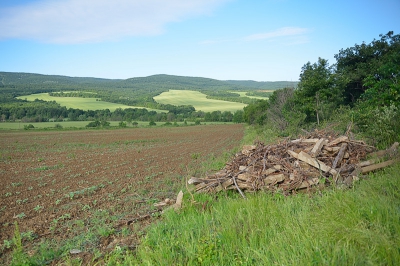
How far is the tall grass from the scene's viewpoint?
281 cm

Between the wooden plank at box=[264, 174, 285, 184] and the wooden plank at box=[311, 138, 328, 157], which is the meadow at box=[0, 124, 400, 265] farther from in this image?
the wooden plank at box=[311, 138, 328, 157]

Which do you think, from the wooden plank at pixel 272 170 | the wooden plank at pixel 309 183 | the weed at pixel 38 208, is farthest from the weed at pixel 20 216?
the wooden plank at pixel 309 183

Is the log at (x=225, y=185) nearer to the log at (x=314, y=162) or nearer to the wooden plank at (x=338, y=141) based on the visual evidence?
the log at (x=314, y=162)

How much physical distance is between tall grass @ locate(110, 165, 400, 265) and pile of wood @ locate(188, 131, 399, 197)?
82cm

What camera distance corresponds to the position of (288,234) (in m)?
3.43

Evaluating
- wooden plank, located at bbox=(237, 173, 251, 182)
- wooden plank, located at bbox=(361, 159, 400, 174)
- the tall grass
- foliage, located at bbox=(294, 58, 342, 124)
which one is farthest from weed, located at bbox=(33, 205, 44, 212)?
foliage, located at bbox=(294, 58, 342, 124)

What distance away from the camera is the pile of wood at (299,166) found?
569 centimetres

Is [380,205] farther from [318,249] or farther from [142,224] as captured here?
[142,224]

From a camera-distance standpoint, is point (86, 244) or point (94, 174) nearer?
point (86, 244)

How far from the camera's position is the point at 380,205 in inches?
137

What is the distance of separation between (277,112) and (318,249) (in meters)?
26.8

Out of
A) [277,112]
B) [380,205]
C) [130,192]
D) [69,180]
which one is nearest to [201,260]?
[380,205]

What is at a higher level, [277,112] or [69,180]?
[277,112]

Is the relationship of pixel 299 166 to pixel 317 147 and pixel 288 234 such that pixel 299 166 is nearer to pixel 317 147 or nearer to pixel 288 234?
pixel 317 147
